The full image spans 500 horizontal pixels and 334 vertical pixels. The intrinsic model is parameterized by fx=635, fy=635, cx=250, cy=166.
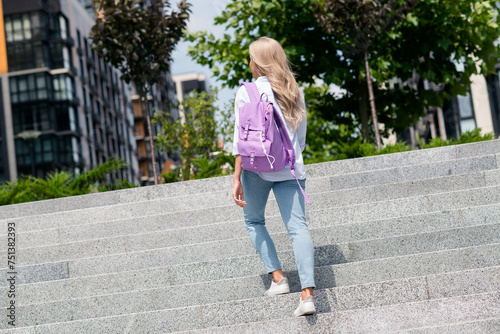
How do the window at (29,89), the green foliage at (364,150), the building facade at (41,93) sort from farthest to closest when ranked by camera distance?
the window at (29,89), the building facade at (41,93), the green foliage at (364,150)

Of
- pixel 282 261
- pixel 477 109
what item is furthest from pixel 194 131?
pixel 282 261

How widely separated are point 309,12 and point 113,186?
6.70 m

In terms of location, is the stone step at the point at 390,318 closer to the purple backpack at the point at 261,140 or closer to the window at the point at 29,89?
the purple backpack at the point at 261,140

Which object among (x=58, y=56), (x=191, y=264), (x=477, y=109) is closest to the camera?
(x=191, y=264)

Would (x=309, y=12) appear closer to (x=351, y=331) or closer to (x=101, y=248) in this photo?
(x=101, y=248)

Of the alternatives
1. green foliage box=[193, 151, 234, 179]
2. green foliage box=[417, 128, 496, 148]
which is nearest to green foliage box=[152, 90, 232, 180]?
green foliage box=[193, 151, 234, 179]

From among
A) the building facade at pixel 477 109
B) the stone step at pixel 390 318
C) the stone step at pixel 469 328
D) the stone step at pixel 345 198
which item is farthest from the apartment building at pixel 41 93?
the stone step at pixel 469 328

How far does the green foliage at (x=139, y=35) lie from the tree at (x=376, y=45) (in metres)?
2.60

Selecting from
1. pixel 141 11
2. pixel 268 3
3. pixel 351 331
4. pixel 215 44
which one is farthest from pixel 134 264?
pixel 215 44

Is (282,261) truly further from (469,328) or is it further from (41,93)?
(41,93)

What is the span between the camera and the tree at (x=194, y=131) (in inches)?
822

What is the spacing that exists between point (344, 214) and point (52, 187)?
211 inches

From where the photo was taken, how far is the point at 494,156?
→ 8.23 m

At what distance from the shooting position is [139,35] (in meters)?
12.3
